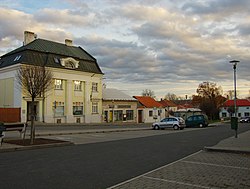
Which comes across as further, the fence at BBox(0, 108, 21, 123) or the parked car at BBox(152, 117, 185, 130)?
the parked car at BBox(152, 117, 185, 130)

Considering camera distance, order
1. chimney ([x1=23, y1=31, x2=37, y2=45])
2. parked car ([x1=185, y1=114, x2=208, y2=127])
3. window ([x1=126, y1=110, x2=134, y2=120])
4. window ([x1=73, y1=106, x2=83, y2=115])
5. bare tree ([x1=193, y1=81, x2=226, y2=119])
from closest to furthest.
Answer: parked car ([x1=185, y1=114, x2=208, y2=127]) → chimney ([x1=23, y1=31, x2=37, y2=45]) → window ([x1=73, y1=106, x2=83, y2=115]) → window ([x1=126, y1=110, x2=134, y2=120]) → bare tree ([x1=193, y1=81, x2=226, y2=119])

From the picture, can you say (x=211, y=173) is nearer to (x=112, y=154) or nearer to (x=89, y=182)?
(x=89, y=182)

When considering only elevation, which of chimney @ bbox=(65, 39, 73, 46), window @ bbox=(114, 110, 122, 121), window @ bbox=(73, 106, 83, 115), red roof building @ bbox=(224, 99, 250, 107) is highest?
chimney @ bbox=(65, 39, 73, 46)

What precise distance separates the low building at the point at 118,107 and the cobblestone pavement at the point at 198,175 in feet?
139

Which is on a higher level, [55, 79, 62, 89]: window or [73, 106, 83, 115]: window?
[55, 79, 62, 89]: window

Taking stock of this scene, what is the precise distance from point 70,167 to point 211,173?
168 inches

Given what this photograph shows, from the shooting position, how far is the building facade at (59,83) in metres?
40.6

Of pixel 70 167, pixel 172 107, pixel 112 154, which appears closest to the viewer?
pixel 70 167

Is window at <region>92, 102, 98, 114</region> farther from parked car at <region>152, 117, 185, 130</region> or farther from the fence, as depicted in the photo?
the fence

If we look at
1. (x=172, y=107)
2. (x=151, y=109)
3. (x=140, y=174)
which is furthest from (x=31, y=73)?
(x=172, y=107)

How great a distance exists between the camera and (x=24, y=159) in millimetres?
11055

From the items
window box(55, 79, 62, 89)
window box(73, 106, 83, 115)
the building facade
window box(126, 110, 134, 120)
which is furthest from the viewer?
window box(126, 110, 134, 120)

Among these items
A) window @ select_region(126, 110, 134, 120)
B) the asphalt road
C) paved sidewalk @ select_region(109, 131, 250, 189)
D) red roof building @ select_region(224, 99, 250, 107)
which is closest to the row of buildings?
window @ select_region(126, 110, 134, 120)

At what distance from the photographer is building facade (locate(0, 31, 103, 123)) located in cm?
4062
